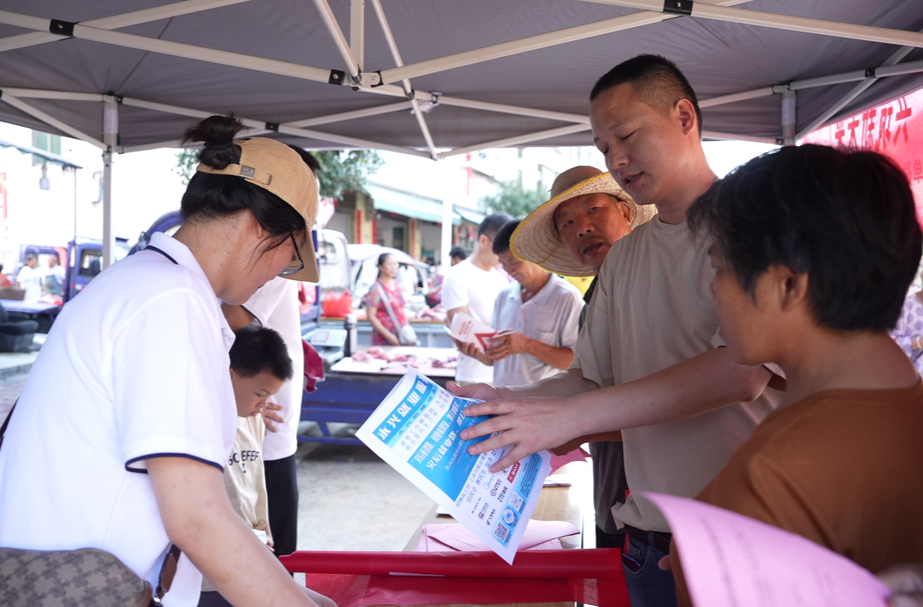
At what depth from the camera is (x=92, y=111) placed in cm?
392

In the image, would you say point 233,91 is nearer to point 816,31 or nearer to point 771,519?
point 816,31

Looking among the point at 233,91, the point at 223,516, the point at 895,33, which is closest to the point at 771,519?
the point at 223,516

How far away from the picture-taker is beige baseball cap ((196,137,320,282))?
1.22 m

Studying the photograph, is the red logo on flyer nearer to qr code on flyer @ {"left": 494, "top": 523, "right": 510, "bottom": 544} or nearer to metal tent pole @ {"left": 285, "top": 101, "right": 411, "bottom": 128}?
metal tent pole @ {"left": 285, "top": 101, "right": 411, "bottom": 128}

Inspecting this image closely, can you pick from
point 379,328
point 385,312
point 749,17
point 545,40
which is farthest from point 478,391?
point 385,312

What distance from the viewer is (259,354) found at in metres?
2.38

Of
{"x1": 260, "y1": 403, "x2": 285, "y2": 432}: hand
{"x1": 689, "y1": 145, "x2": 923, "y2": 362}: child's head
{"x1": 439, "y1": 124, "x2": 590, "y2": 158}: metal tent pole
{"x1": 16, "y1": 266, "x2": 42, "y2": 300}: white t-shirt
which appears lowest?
{"x1": 16, "y1": 266, "x2": 42, "y2": 300}: white t-shirt

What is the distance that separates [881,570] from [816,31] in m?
2.18

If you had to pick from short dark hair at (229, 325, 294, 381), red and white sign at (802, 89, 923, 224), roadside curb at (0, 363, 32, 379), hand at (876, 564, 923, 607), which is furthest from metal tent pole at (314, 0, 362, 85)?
roadside curb at (0, 363, 32, 379)

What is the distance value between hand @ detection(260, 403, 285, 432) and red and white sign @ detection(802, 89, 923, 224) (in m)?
2.72

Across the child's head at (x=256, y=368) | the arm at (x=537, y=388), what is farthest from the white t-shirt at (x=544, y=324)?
the arm at (x=537, y=388)

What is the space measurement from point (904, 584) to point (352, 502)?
4.45m

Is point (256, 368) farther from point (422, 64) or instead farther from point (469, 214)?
point (469, 214)

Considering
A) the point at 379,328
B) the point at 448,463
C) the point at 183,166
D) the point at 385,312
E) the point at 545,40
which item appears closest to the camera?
the point at 448,463
